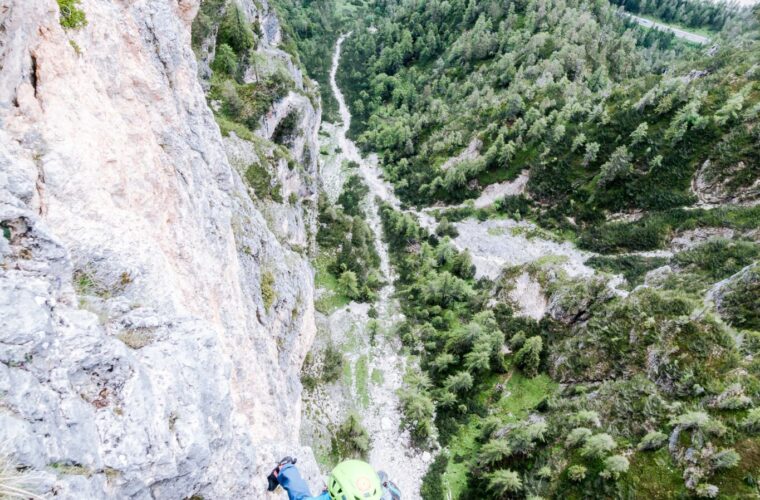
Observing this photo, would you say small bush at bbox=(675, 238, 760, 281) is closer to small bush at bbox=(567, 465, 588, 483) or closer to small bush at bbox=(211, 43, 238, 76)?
small bush at bbox=(567, 465, 588, 483)

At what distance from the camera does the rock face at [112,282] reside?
7.82 meters

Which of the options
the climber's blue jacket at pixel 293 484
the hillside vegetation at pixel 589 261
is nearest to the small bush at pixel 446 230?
the hillside vegetation at pixel 589 261

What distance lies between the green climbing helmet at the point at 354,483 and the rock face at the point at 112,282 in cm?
385

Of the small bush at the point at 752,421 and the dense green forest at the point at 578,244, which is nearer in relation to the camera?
the small bush at the point at 752,421

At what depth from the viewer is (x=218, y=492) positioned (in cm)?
1262

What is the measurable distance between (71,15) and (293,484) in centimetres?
1840

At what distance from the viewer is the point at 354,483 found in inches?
394

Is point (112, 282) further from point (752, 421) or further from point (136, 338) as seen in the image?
point (752, 421)

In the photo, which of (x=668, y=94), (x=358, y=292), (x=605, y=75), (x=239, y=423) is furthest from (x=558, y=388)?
(x=605, y=75)

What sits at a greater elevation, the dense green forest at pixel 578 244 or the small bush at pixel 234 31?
the small bush at pixel 234 31

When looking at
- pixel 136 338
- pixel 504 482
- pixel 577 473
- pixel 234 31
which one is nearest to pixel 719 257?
pixel 577 473

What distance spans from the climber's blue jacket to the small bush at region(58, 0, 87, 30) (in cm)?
1724

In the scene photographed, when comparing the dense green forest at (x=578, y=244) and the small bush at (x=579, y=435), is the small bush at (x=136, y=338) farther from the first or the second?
the small bush at (x=579, y=435)

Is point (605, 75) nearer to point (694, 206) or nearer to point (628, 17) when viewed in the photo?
point (694, 206)
